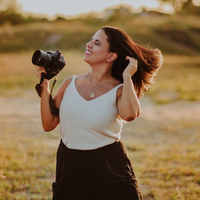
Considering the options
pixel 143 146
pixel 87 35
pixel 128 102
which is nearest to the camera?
pixel 128 102

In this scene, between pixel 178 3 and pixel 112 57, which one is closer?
pixel 112 57

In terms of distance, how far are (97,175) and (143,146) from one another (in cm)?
342

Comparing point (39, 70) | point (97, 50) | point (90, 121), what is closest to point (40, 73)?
point (39, 70)

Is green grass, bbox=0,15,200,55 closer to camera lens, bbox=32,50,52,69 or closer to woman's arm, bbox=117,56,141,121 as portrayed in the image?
camera lens, bbox=32,50,52,69

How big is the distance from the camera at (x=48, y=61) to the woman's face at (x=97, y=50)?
217 millimetres

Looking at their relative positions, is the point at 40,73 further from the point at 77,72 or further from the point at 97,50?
the point at 77,72

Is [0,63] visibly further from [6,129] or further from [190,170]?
[190,170]

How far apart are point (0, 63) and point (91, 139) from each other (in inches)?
648

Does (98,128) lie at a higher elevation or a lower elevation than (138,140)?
higher

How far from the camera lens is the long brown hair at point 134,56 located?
2.37 meters

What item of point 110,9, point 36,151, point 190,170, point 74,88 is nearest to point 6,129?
point 36,151

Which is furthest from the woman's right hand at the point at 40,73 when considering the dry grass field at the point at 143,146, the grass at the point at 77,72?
the grass at the point at 77,72

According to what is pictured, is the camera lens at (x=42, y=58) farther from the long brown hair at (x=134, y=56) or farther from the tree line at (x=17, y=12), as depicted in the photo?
the tree line at (x=17, y=12)

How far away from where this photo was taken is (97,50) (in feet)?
7.68
